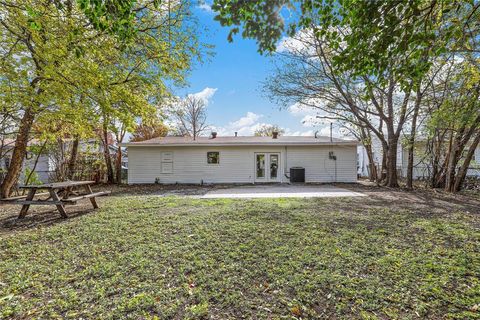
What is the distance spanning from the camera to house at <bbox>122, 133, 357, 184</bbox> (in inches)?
571

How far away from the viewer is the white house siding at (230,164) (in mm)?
14508

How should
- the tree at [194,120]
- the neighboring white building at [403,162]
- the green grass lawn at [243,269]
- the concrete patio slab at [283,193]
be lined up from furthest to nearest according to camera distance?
1. the tree at [194,120]
2. the neighboring white building at [403,162]
3. the concrete patio slab at [283,193]
4. the green grass lawn at [243,269]

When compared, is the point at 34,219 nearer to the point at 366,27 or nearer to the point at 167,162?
the point at 366,27

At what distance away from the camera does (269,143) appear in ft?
45.7

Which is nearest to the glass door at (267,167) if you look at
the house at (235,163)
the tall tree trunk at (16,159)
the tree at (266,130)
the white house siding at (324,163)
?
the house at (235,163)

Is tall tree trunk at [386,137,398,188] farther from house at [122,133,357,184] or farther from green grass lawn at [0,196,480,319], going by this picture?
green grass lawn at [0,196,480,319]

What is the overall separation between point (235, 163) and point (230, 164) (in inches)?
12.1

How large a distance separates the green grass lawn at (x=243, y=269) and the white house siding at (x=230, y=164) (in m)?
9.39

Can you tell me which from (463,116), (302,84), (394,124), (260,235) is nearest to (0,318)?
(260,235)

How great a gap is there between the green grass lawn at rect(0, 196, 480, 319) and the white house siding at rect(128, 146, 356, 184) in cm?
939

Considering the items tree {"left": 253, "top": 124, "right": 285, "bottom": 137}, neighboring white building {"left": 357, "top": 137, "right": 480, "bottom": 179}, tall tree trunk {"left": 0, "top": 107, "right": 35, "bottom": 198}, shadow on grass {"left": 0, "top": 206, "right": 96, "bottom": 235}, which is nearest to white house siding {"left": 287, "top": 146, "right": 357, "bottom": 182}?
neighboring white building {"left": 357, "top": 137, "right": 480, "bottom": 179}

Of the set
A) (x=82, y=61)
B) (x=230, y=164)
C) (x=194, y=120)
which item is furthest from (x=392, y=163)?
(x=194, y=120)

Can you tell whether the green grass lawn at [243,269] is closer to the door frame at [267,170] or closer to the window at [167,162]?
the door frame at [267,170]

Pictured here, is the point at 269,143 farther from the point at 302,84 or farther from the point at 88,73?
the point at 88,73
